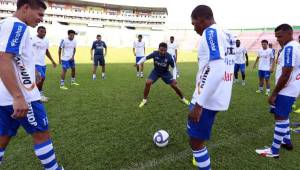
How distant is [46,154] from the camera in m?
2.99

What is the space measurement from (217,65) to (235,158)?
8.25 feet

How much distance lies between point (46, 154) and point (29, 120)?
51 centimetres

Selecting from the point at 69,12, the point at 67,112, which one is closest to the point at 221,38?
the point at 67,112

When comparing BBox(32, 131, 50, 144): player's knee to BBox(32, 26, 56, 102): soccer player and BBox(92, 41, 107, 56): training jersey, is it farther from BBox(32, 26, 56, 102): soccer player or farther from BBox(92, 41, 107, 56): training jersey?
BBox(92, 41, 107, 56): training jersey

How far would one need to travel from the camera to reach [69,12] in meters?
74.2

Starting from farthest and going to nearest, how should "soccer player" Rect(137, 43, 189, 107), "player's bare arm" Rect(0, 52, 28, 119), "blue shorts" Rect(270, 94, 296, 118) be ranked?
"soccer player" Rect(137, 43, 189, 107), "blue shorts" Rect(270, 94, 296, 118), "player's bare arm" Rect(0, 52, 28, 119)

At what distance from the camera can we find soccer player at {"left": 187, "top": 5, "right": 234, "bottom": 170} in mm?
2763

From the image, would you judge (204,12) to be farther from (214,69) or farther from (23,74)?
(23,74)

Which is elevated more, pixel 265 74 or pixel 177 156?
pixel 265 74

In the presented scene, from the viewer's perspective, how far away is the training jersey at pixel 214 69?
9.03 ft

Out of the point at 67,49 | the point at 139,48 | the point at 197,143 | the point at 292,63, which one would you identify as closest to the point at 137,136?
the point at 197,143

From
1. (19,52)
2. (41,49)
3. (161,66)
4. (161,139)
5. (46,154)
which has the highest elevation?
(41,49)

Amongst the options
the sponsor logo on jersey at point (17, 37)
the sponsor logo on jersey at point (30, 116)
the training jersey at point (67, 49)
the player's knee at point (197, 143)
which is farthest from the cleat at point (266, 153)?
the training jersey at point (67, 49)

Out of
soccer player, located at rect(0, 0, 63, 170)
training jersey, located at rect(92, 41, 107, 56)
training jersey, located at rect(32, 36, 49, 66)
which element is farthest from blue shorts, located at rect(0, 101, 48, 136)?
training jersey, located at rect(92, 41, 107, 56)
